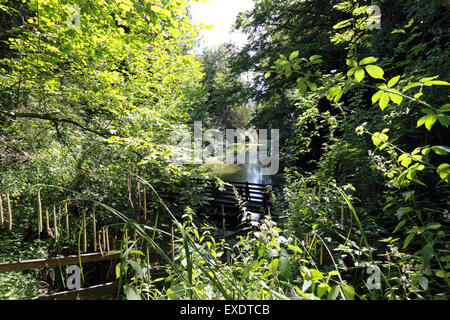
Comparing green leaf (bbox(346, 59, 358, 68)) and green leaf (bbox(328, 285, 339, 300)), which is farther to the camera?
green leaf (bbox(346, 59, 358, 68))

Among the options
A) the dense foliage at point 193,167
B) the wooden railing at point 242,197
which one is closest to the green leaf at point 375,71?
the dense foliage at point 193,167

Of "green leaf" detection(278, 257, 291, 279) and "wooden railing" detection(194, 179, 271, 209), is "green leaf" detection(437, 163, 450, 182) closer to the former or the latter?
"green leaf" detection(278, 257, 291, 279)

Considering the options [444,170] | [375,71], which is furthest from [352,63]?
[444,170]

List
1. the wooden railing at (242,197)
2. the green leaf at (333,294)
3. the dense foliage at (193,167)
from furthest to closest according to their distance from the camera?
the wooden railing at (242,197) → the dense foliage at (193,167) → the green leaf at (333,294)

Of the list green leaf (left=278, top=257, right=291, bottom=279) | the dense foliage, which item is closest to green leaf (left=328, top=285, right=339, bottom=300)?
the dense foliage

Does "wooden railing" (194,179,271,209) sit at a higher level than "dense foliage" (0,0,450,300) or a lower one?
lower

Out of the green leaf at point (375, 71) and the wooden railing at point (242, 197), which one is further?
the wooden railing at point (242, 197)

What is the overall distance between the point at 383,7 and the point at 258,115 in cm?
787

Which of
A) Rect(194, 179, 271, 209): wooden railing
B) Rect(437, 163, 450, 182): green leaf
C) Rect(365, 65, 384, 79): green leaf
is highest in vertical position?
Rect(365, 65, 384, 79): green leaf

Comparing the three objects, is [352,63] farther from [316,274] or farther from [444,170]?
[316,274]

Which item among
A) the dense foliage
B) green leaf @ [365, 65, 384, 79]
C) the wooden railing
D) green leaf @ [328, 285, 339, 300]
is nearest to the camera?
green leaf @ [328, 285, 339, 300]

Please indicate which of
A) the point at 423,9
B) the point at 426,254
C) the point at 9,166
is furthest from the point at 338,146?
the point at 9,166

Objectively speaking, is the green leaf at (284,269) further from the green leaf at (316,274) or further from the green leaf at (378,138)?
the green leaf at (378,138)

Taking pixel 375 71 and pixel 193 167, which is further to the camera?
pixel 193 167
